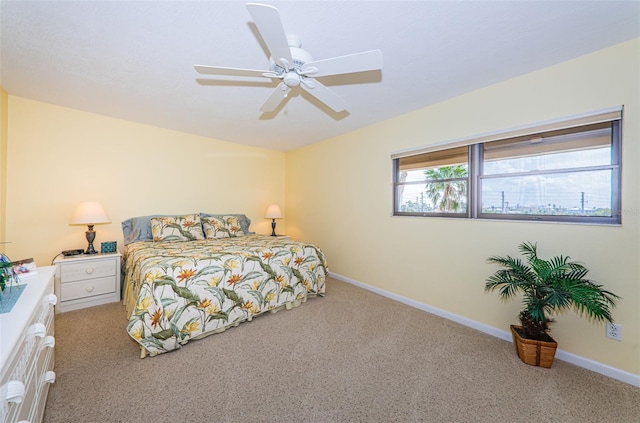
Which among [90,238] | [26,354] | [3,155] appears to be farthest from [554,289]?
[3,155]

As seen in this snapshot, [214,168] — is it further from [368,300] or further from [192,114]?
[368,300]

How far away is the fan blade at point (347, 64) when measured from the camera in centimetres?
144

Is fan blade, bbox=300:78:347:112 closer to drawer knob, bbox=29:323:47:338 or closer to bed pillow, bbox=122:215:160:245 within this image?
drawer knob, bbox=29:323:47:338

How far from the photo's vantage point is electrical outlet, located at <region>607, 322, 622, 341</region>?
1.71m

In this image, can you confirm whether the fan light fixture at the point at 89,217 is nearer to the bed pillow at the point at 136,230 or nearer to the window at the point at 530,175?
the bed pillow at the point at 136,230

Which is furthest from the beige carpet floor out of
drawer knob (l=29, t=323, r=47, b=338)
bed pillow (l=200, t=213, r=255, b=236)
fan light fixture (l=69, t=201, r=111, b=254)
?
bed pillow (l=200, t=213, r=255, b=236)

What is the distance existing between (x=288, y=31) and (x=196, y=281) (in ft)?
6.76

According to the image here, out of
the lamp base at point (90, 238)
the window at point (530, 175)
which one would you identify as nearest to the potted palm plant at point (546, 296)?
the window at point (530, 175)

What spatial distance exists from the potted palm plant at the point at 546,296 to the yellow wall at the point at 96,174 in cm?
401

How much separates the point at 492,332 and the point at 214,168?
14.0ft

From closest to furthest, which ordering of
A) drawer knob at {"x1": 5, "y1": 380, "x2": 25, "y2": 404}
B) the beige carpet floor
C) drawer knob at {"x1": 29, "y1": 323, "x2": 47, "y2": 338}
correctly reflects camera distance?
drawer knob at {"x1": 5, "y1": 380, "x2": 25, "y2": 404}
drawer knob at {"x1": 29, "y1": 323, "x2": 47, "y2": 338}
the beige carpet floor

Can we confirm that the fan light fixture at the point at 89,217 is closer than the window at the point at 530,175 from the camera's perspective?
No

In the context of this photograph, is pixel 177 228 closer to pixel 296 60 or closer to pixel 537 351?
pixel 296 60

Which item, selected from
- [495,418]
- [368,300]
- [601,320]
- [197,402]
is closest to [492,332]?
[601,320]
